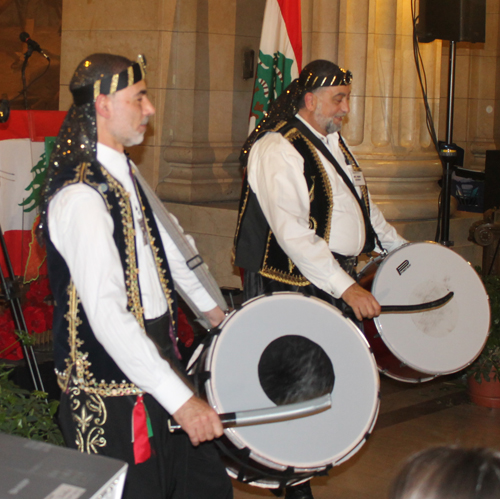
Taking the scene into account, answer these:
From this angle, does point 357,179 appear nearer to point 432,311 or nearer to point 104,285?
point 432,311

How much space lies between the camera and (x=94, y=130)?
6.21ft

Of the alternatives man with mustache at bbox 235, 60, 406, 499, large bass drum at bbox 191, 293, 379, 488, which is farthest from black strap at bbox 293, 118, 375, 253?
large bass drum at bbox 191, 293, 379, 488

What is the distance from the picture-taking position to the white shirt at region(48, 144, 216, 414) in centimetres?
173

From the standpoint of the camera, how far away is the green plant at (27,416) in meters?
2.15

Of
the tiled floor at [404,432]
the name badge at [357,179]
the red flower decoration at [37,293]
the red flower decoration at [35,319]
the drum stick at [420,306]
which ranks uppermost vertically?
the name badge at [357,179]

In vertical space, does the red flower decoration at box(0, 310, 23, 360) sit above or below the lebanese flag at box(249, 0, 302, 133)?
below

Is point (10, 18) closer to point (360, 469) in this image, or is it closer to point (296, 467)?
point (360, 469)

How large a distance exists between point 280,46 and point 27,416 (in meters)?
3.58

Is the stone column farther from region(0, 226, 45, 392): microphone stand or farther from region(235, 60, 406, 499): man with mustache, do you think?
region(0, 226, 45, 392): microphone stand

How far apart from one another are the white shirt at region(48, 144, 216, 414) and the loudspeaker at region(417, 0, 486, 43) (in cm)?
365

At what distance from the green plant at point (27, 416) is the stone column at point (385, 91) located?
3.51m

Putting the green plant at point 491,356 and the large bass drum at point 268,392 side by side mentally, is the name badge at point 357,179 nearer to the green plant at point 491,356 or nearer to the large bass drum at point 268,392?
the large bass drum at point 268,392

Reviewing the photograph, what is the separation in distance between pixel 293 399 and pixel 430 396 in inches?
91.2

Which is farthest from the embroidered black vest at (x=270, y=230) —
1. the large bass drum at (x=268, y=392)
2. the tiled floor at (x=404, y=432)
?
the tiled floor at (x=404, y=432)
